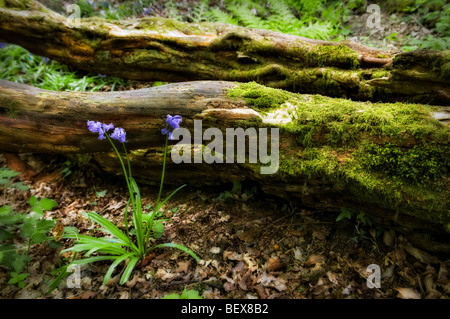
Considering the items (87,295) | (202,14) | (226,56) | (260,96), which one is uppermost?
(202,14)

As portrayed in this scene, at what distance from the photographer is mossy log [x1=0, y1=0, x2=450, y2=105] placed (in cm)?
257

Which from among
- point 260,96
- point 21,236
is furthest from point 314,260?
point 21,236

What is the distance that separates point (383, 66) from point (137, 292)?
335cm

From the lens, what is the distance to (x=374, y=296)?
6.30 feet

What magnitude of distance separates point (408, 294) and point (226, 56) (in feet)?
10.7

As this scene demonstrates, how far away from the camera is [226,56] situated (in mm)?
3557

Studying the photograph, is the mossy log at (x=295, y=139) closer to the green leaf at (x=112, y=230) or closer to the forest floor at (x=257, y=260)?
the forest floor at (x=257, y=260)

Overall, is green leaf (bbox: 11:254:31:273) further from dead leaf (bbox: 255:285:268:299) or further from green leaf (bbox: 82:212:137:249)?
dead leaf (bbox: 255:285:268:299)

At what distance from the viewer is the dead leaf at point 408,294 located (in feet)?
6.11

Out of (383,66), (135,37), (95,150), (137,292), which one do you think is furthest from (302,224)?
(135,37)

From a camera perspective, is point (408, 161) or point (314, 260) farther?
point (314, 260)

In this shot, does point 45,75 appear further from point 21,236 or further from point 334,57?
point 334,57

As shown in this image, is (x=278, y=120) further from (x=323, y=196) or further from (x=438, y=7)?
(x=438, y=7)

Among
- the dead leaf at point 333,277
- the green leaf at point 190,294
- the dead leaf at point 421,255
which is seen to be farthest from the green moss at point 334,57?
the green leaf at point 190,294
